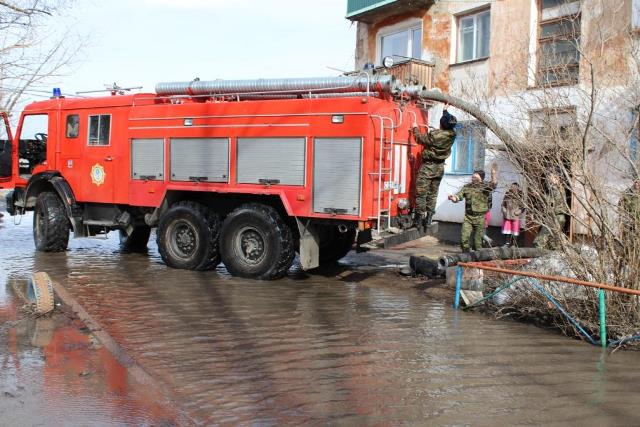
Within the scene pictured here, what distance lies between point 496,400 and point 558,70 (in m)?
5.26

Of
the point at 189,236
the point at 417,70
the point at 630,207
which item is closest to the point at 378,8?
the point at 417,70

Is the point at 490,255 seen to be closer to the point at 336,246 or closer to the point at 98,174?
the point at 336,246

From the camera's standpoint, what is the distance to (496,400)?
469 centimetres

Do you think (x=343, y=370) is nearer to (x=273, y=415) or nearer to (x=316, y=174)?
(x=273, y=415)

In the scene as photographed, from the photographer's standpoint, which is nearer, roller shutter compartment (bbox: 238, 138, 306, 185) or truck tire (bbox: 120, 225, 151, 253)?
roller shutter compartment (bbox: 238, 138, 306, 185)

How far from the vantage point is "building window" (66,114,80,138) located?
38.3ft

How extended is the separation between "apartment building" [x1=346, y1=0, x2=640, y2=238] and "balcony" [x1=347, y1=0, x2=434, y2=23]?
1.2 inches

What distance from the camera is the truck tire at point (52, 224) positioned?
1177 centimetres

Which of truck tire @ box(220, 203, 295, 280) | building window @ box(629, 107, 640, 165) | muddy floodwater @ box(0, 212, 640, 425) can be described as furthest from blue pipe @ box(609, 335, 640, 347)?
truck tire @ box(220, 203, 295, 280)

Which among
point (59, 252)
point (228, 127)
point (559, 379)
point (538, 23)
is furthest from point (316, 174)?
point (538, 23)

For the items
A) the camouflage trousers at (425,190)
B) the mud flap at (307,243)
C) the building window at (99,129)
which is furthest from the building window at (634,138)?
the building window at (99,129)

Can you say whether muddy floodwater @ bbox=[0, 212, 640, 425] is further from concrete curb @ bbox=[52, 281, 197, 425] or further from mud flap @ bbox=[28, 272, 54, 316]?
mud flap @ bbox=[28, 272, 54, 316]

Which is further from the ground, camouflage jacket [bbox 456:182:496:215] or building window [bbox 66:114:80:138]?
building window [bbox 66:114:80:138]

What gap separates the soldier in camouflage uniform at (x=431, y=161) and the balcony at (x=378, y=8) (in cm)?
933
